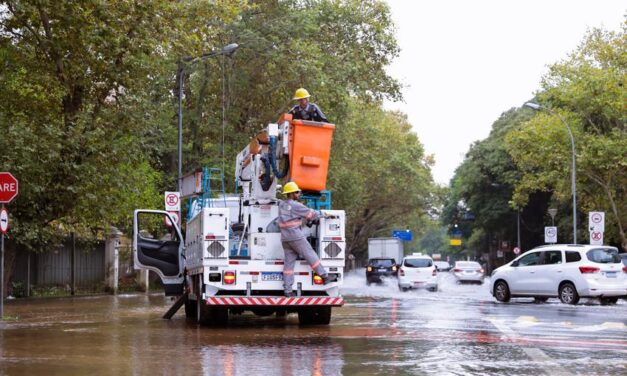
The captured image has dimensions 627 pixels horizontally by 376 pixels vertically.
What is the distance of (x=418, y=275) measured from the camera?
37.6 m

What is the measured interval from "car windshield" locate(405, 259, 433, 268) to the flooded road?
16245 mm

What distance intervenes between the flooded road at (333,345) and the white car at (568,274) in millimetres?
4733

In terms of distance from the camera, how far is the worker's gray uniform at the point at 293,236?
16.3 metres

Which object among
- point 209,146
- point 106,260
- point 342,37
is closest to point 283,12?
point 342,37

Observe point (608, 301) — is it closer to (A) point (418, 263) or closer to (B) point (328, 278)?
(A) point (418, 263)

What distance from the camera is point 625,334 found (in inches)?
603

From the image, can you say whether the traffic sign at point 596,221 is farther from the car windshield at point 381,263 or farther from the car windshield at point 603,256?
the car windshield at point 381,263

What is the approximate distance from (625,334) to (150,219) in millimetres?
24824

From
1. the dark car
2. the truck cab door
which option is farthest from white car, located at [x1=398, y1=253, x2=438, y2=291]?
the truck cab door

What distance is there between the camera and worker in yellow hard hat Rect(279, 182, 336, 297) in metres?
16.3

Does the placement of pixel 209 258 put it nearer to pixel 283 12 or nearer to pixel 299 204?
pixel 299 204

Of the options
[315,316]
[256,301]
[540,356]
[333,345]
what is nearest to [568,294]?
[315,316]

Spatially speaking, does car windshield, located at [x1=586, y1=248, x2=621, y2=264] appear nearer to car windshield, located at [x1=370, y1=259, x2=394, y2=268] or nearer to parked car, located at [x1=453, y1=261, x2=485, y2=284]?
car windshield, located at [x1=370, y1=259, x2=394, y2=268]

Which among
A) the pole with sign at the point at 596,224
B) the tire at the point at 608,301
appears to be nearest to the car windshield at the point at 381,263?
the pole with sign at the point at 596,224
